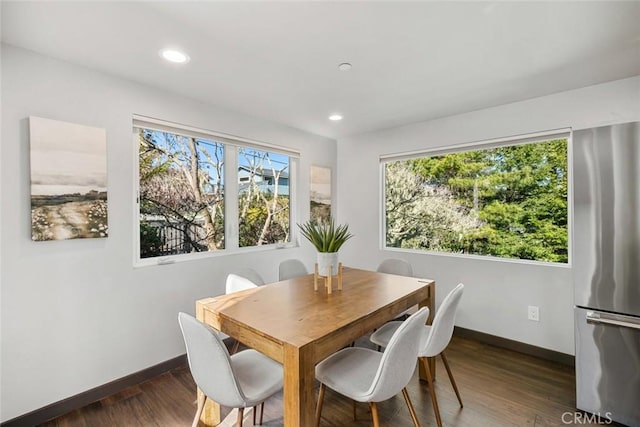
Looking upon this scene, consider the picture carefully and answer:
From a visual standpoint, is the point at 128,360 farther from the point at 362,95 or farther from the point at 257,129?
the point at 362,95

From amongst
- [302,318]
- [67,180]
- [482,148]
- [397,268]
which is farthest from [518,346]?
[67,180]

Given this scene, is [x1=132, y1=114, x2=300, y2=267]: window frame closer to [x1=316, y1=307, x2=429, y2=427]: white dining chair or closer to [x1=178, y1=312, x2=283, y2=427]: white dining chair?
[x1=178, y1=312, x2=283, y2=427]: white dining chair

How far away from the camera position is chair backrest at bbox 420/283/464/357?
1.74 metres

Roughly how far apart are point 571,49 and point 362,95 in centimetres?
144

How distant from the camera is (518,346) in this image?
2816 millimetres

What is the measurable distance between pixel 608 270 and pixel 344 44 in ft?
7.08

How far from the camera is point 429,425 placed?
1.85 metres

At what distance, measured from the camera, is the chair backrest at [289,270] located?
2.88 m

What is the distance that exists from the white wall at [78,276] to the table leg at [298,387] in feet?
5.60

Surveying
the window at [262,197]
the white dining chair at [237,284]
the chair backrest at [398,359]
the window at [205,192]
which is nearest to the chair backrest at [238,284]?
the white dining chair at [237,284]

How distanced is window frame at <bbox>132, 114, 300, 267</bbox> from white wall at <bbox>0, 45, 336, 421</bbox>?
0.06 m

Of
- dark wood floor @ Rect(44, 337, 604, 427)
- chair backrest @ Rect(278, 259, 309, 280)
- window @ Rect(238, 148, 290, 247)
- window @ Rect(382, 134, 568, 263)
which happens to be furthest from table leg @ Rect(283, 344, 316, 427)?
window @ Rect(382, 134, 568, 263)

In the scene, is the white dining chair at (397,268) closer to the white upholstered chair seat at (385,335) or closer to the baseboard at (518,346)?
the white upholstered chair seat at (385,335)

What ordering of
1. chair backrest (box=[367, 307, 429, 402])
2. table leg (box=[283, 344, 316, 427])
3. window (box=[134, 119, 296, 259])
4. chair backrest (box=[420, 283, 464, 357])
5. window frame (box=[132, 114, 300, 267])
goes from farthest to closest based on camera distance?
window (box=[134, 119, 296, 259])
window frame (box=[132, 114, 300, 267])
chair backrest (box=[420, 283, 464, 357])
chair backrest (box=[367, 307, 429, 402])
table leg (box=[283, 344, 316, 427])
